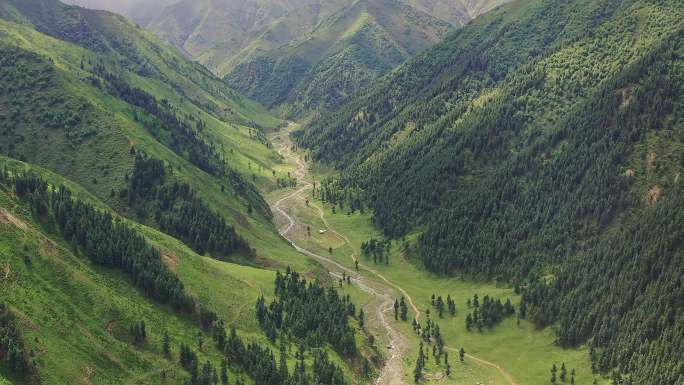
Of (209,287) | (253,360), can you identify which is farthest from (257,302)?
(253,360)

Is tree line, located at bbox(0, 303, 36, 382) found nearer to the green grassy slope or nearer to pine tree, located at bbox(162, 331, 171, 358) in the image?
the green grassy slope

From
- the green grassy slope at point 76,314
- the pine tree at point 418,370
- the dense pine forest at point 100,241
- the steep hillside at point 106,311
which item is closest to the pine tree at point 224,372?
the steep hillside at point 106,311

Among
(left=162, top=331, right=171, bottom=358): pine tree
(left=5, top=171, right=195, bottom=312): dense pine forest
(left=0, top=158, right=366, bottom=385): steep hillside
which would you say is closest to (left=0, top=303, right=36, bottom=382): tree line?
(left=0, top=158, right=366, bottom=385): steep hillside

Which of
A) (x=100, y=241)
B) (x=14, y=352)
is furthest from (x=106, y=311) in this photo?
(x=14, y=352)

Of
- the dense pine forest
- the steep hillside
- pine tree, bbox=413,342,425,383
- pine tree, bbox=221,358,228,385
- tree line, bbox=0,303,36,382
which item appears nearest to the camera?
tree line, bbox=0,303,36,382

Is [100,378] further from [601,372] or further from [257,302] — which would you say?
[601,372]

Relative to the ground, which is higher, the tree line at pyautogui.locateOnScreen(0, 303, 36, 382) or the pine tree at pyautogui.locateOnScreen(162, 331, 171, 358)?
the tree line at pyautogui.locateOnScreen(0, 303, 36, 382)

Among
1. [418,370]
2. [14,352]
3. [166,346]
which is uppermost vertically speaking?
[14,352]

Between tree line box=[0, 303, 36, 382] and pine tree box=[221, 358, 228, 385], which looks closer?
tree line box=[0, 303, 36, 382]

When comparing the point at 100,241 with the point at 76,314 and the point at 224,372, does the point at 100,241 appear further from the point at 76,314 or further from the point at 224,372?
the point at 224,372

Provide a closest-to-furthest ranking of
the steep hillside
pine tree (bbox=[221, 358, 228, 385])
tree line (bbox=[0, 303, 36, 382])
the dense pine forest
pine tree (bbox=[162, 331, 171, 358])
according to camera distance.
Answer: tree line (bbox=[0, 303, 36, 382]) < the steep hillside < pine tree (bbox=[221, 358, 228, 385]) < pine tree (bbox=[162, 331, 171, 358]) < the dense pine forest

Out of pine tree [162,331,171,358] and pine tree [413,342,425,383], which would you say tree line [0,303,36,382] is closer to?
pine tree [162,331,171,358]

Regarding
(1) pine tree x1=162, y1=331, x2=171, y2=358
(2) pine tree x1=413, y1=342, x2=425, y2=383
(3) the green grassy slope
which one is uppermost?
(3) the green grassy slope
